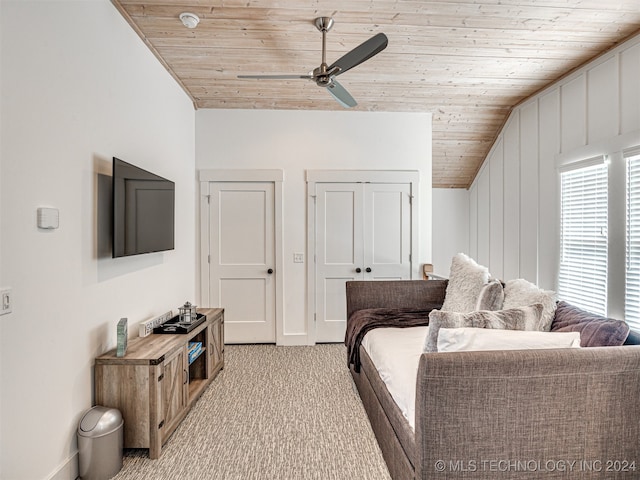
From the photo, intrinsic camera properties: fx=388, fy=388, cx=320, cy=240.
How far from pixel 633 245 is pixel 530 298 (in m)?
1.48

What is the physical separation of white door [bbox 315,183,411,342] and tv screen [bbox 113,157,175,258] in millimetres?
1762

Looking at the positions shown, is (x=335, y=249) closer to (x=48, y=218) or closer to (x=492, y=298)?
(x=492, y=298)

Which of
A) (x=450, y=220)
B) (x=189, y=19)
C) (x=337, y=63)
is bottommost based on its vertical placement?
(x=450, y=220)

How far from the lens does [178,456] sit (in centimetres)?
219

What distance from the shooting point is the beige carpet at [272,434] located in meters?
2.05

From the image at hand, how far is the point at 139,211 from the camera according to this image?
103 inches

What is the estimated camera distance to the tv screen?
232 cm

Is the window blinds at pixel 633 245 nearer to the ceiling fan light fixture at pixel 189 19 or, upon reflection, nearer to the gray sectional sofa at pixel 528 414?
the gray sectional sofa at pixel 528 414

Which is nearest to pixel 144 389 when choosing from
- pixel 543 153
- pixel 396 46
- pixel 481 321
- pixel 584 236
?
pixel 481 321

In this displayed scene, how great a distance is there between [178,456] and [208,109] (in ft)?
11.4

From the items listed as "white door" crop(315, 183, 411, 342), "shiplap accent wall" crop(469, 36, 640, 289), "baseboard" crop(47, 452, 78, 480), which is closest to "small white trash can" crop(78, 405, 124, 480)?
"baseboard" crop(47, 452, 78, 480)

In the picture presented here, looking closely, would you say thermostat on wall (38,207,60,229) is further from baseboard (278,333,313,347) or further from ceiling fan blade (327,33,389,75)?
baseboard (278,333,313,347)

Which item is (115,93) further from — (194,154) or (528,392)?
(528,392)

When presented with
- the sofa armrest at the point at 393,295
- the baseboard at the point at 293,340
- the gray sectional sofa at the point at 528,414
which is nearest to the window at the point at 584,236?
the sofa armrest at the point at 393,295
